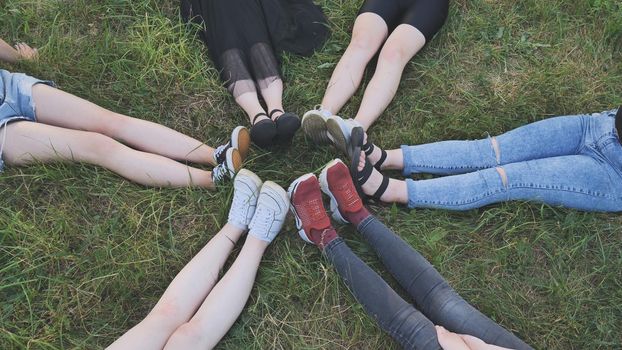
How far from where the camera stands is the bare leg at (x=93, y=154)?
2.98 meters

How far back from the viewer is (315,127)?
3.18m

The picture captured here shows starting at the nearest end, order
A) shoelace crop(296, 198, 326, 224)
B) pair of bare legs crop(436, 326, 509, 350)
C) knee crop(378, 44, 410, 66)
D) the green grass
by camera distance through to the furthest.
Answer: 1. pair of bare legs crop(436, 326, 509, 350)
2. the green grass
3. shoelace crop(296, 198, 326, 224)
4. knee crop(378, 44, 410, 66)

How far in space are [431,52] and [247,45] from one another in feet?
4.36

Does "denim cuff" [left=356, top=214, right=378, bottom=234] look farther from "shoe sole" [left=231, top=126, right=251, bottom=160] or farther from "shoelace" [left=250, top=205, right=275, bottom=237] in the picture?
"shoe sole" [left=231, top=126, right=251, bottom=160]

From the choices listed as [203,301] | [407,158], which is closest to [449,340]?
[407,158]

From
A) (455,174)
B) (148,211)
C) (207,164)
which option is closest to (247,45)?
(207,164)

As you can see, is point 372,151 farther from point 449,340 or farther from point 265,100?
point 449,340

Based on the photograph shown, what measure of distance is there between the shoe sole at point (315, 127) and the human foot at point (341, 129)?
0.06 metres

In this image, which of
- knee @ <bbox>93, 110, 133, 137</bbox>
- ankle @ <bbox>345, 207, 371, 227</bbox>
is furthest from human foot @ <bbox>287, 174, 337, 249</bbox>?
knee @ <bbox>93, 110, 133, 137</bbox>

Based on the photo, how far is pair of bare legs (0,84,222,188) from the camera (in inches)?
118

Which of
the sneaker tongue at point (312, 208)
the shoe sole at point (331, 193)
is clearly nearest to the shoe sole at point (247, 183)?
the sneaker tongue at point (312, 208)

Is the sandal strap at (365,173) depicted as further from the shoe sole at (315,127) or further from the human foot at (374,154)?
the shoe sole at (315,127)

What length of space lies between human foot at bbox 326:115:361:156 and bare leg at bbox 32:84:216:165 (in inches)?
29.6

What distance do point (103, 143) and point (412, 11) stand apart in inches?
84.0
